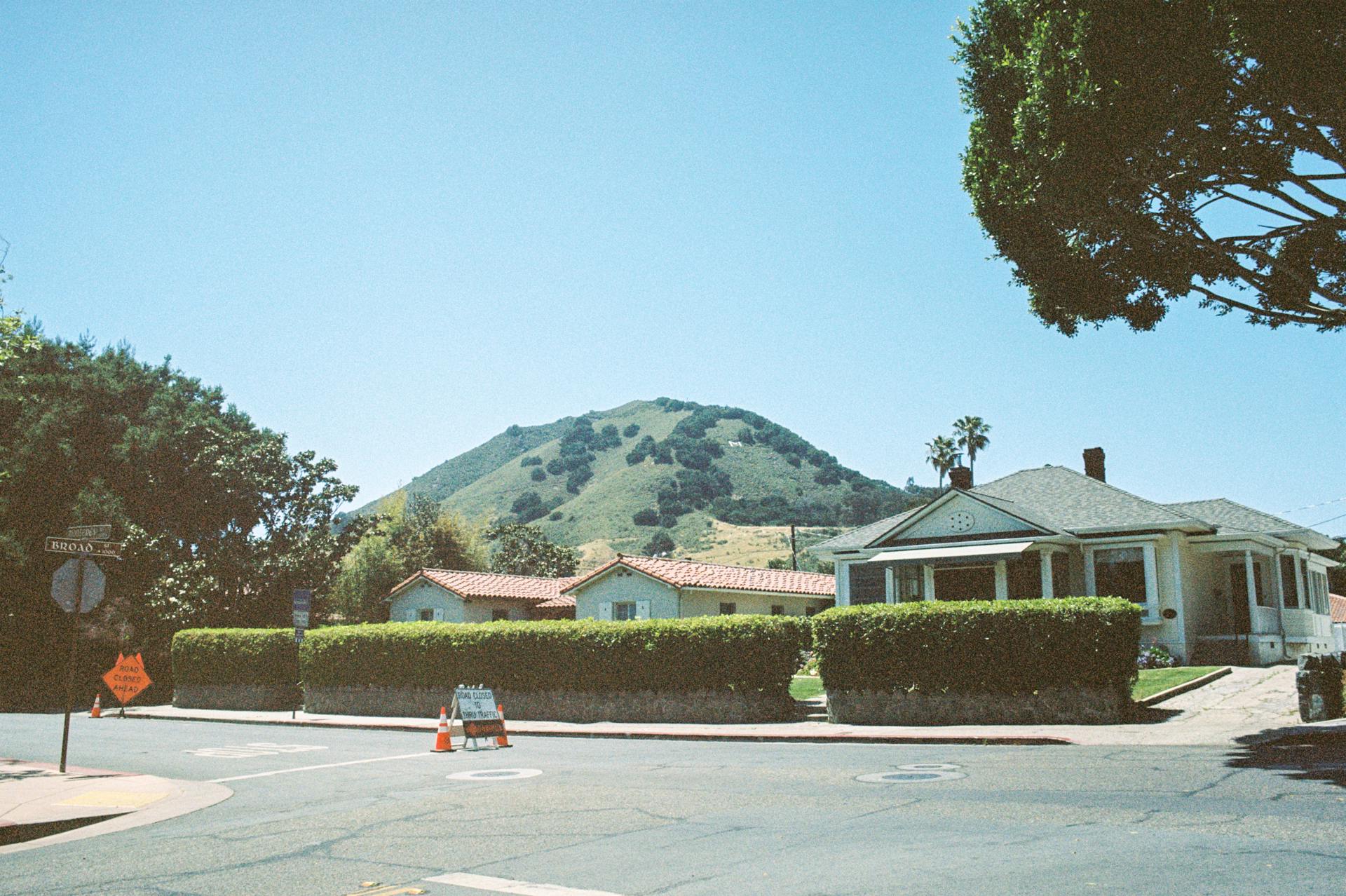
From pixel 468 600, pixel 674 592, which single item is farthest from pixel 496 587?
pixel 674 592

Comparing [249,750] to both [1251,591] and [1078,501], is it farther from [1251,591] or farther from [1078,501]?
[1251,591]

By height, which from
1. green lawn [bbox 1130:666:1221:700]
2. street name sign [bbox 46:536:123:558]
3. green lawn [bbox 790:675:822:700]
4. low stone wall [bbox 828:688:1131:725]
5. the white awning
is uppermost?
the white awning

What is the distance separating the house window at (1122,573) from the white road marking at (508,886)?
2301cm

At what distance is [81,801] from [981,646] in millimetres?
14044

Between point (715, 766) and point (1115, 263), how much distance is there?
986cm

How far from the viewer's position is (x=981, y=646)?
58.1 ft

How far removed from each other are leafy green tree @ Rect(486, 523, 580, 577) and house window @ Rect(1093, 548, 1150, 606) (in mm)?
47351

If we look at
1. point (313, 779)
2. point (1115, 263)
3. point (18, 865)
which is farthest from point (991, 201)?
point (18, 865)

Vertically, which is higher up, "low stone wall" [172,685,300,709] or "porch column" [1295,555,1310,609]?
"porch column" [1295,555,1310,609]

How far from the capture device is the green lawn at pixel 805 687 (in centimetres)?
2447

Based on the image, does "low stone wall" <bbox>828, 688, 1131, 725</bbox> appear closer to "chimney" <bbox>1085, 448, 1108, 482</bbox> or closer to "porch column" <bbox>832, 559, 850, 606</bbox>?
"porch column" <bbox>832, 559, 850, 606</bbox>

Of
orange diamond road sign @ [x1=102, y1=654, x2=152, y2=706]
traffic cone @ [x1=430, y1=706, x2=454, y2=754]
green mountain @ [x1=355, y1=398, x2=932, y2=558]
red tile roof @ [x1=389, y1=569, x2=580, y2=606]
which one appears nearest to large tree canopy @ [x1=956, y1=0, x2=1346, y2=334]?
traffic cone @ [x1=430, y1=706, x2=454, y2=754]

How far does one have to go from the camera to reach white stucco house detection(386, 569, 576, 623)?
138ft

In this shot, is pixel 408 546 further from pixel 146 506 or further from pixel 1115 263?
pixel 1115 263
